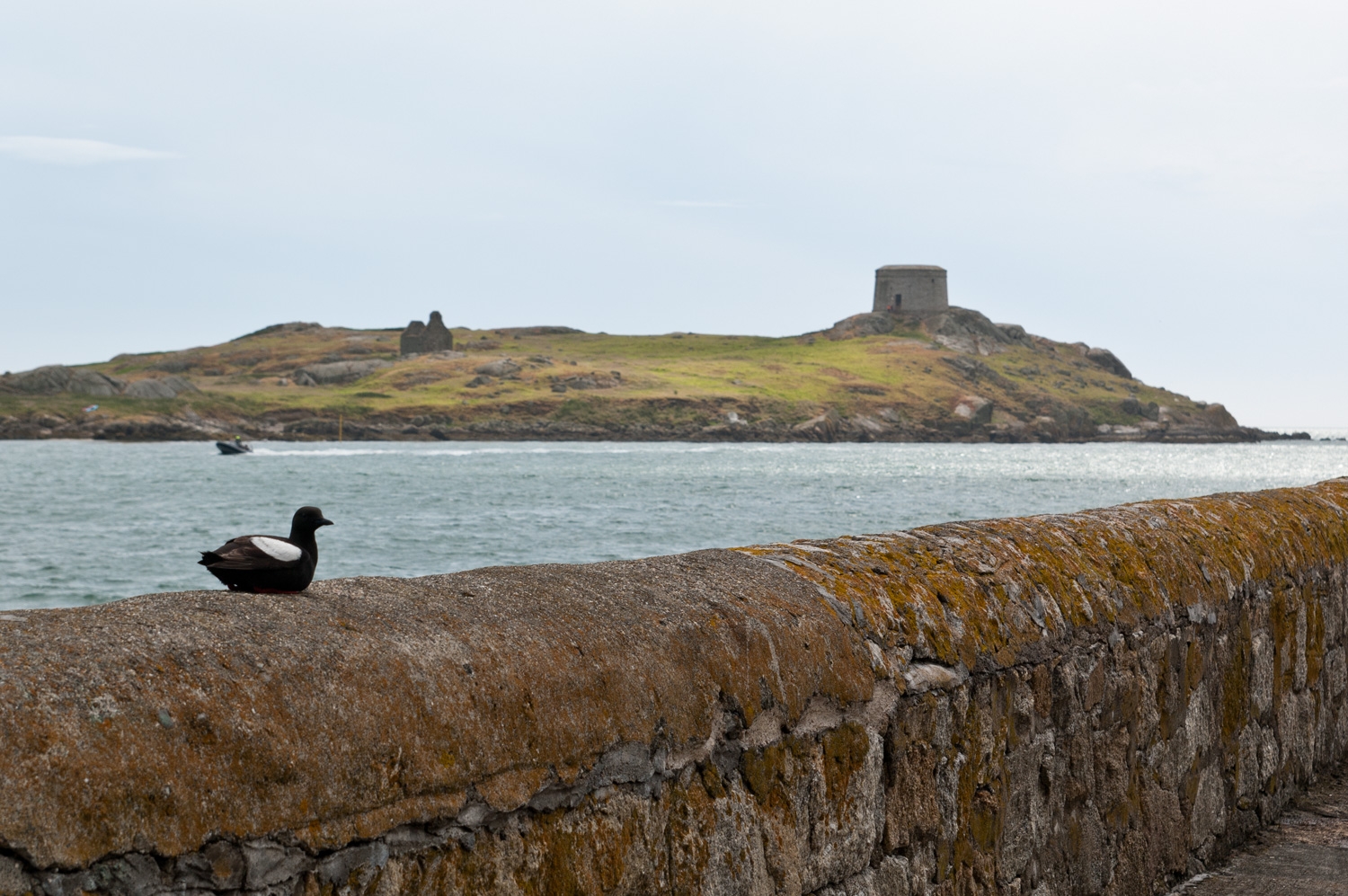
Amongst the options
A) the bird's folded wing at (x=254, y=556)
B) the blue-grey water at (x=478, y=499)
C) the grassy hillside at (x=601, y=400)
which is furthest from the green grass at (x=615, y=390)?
the bird's folded wing at (x=254, y=556)

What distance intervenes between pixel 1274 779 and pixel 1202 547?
1251 millimetres

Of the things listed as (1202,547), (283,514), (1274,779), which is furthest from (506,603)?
(283,514)

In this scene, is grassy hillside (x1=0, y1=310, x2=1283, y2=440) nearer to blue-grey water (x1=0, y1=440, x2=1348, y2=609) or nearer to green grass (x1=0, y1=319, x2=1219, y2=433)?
green grass (x1=0, y1=319, x2=1219, y2=433)

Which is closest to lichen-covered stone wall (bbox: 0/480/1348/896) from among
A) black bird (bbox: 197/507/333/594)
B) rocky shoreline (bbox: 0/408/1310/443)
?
black bird (bbox: 197/507/333/594)

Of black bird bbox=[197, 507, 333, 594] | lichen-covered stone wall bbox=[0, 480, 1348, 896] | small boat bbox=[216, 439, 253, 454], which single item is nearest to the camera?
lichen-covered stone wall bbox=[0, 480, 1348, 896]

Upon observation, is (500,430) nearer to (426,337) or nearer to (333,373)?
(333,373)

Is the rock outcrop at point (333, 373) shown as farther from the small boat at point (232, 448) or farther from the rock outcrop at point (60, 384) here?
the small boat at point (232, 448)

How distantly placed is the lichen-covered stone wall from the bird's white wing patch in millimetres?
111

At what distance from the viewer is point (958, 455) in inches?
5408

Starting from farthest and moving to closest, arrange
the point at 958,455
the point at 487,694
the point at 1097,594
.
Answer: the point at 958,455 < the point at 1097,594 < the point at 487,694

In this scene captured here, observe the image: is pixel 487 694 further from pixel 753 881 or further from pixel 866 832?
pixel 866 832

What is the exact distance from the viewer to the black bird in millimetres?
2742

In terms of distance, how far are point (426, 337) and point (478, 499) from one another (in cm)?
13249

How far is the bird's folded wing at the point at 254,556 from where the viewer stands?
275 centimetres
